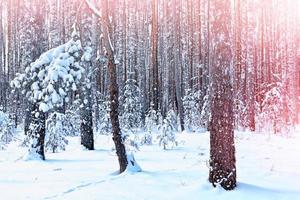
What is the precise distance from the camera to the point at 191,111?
28.2 m

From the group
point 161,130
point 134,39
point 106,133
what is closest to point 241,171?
point 161,130

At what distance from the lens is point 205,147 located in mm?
15781

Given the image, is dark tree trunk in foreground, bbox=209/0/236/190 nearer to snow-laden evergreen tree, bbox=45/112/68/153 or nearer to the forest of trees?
the forest of trees

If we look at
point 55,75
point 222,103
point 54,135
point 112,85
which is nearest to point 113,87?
point 112,85

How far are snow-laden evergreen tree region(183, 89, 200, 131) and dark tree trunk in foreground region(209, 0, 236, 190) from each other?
724 inches

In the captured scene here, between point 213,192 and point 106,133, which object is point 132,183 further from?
point 106,133

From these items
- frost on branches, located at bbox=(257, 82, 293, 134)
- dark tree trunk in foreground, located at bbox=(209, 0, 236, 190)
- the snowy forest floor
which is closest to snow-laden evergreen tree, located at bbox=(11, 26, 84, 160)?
the snowy forest floor

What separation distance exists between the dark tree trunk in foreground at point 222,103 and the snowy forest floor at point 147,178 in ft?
1.15

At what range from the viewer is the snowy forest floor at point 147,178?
744 cm

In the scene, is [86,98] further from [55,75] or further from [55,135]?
[55,75]

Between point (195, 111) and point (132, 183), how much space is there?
19.9m

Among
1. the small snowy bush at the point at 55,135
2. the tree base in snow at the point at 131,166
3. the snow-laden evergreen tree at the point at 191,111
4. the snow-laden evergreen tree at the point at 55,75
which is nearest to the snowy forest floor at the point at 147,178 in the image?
the tree base in snow at the point at 131,166

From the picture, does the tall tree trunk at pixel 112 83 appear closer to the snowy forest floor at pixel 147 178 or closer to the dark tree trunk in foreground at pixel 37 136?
the snowy forest floor at pixel 147 178

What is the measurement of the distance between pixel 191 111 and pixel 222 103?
20743 mm
